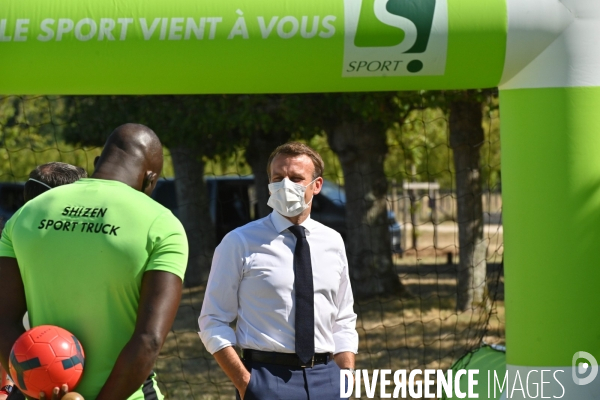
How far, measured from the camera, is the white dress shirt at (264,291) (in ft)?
10.7

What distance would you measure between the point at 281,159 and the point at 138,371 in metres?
1.22

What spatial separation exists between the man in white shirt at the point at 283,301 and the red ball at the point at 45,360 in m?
0.84

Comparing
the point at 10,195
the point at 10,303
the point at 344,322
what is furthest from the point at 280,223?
the point at 10,195

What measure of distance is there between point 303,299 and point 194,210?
1200 centimetres

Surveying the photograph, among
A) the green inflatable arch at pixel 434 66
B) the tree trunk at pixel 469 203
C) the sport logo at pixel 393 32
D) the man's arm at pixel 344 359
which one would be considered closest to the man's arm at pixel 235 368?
the man's arm at pixel 344 359

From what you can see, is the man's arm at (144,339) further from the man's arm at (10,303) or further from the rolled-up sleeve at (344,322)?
the rolled-up sleeve at (344,322)

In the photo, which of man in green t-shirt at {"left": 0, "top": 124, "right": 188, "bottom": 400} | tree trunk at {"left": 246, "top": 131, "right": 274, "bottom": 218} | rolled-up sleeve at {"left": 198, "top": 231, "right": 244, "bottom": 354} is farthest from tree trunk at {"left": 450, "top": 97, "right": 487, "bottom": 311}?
man in green t-shirt at {"left": 0, "top": 124, "right": 188, "bottom": 400}

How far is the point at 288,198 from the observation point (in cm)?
334

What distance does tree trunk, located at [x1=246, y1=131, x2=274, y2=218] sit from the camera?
13648 millimetres

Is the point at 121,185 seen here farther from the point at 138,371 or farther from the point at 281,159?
the point at 281,159

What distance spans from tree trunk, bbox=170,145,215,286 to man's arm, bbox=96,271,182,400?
12.1m

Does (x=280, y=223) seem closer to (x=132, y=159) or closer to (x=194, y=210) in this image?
(x=132, y=159)

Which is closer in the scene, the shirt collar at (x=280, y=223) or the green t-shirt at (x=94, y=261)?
the green t-shirt at (x=94, y=261)

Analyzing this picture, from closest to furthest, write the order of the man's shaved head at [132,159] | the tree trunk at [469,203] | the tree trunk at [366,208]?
the man's shaved head at [132,159], the tree trunk at [469,203], the tree trunk at [366,208]
